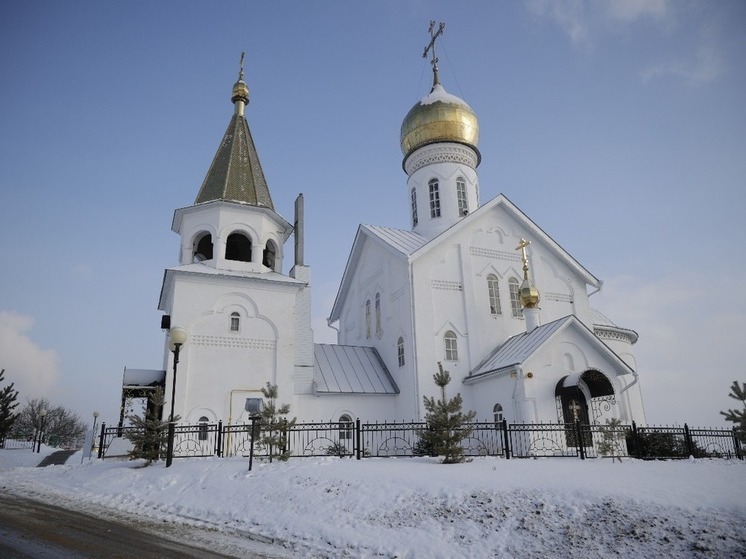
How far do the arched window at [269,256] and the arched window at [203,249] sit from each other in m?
1.94

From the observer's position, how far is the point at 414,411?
58.6ft

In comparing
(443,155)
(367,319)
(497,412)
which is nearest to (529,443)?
(497,412)

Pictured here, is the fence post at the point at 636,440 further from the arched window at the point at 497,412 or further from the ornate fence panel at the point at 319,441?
the ornate fence panel at the point at 319,441

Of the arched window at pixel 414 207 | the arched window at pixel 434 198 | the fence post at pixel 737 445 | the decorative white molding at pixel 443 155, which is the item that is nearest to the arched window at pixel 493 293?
the arched window at pixel 434 198

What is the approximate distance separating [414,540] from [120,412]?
12583 mm

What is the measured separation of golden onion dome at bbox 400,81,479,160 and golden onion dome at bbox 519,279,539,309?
8450 millimetres

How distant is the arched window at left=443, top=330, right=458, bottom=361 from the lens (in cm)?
1884

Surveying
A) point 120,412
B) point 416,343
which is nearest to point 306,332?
point 416,343

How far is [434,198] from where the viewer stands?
2447 centimetres

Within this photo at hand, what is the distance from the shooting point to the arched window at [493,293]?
2025 cm

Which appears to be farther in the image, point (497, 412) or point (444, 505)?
point (497, 412)

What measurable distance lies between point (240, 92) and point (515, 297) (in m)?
13.6

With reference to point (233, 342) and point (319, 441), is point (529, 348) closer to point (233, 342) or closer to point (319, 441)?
point (319, 441)

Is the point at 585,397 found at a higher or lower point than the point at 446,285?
lower
